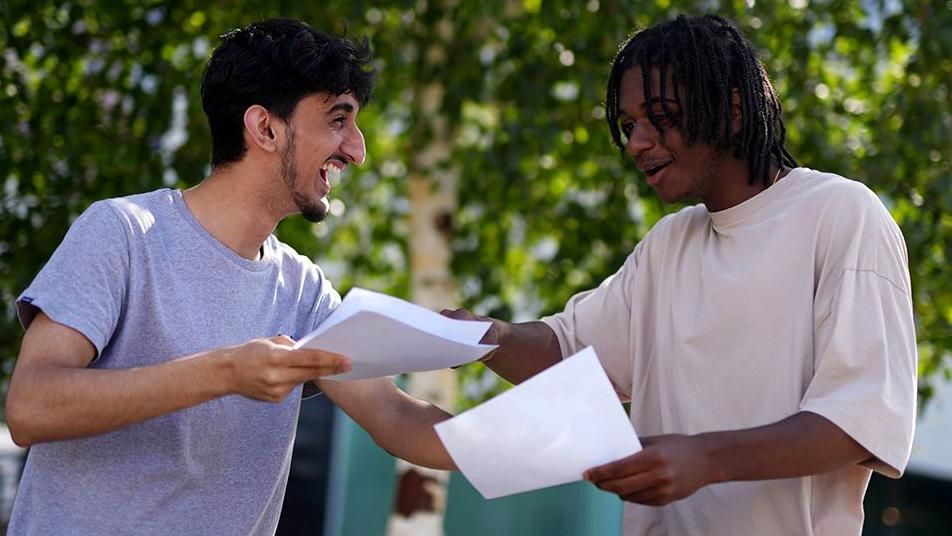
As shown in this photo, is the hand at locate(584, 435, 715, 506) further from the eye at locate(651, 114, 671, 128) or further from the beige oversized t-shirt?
the eye at locate(651, 114, 671, 128)

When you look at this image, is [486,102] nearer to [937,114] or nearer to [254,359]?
[937,114]

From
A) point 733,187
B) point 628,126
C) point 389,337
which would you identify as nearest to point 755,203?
point 733,187

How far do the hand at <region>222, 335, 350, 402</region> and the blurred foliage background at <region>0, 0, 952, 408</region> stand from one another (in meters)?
3.23

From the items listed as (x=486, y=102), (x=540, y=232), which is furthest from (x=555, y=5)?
(x=540, y=232)

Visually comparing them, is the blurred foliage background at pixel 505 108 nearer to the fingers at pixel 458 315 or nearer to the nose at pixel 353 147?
the nose at pixel 353 147

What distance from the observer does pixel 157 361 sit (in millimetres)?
2264

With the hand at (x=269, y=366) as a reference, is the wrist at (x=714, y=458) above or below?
below

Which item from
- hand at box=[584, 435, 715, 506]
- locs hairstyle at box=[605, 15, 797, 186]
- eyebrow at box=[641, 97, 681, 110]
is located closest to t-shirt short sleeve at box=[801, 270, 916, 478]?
hand at box=[584, 435, 715, 506]

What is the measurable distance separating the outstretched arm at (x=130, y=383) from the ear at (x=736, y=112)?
88 cm

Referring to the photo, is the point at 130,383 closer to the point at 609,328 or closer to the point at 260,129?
the point at 260,129

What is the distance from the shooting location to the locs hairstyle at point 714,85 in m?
2.40

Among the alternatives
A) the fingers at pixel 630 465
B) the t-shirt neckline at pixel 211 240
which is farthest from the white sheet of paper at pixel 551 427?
the t-shirt neckline at pixel 211 240

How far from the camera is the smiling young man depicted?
6.73ft

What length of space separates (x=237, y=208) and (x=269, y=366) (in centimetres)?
59
